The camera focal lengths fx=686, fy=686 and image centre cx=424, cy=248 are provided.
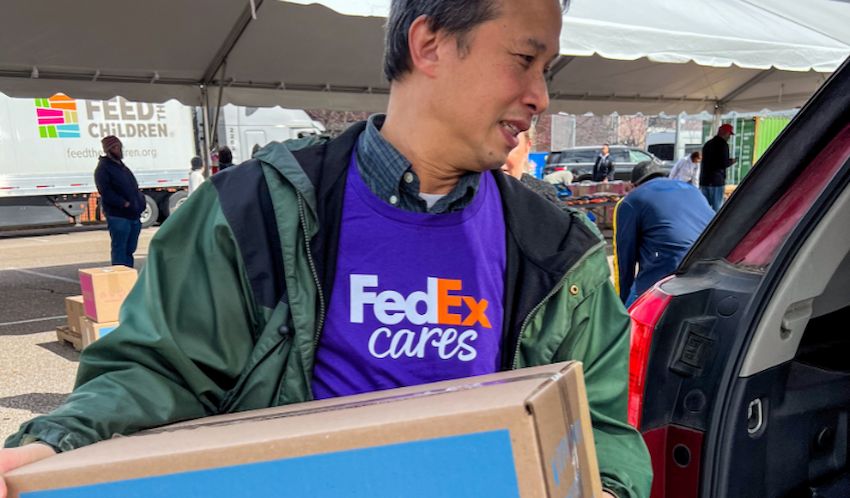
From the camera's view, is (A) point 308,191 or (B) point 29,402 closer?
(A) point 308,191

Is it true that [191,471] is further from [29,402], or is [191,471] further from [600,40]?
[600,40]

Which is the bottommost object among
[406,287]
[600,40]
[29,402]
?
[29,402]

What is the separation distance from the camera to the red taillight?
1599 millimetres

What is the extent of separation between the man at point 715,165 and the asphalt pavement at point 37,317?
29.2 ft

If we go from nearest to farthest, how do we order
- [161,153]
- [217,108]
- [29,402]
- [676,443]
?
[676,443] < [29,402] < [217,108] < [161,153]

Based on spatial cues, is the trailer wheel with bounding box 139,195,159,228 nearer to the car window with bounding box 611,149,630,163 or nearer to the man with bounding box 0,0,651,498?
the car window with bounding box 611,149,630,163

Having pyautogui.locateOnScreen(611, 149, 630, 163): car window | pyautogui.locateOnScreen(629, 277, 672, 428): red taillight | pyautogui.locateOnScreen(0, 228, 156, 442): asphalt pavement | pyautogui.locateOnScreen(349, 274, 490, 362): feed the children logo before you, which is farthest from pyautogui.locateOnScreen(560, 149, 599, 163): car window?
pyautogui.locateOnScreen(349, 274, 490, 362): feed the children logo

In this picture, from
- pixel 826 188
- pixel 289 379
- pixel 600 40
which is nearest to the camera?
pixel 289 379

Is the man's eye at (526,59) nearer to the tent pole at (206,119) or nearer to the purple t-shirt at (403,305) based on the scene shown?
the purple t-shirt at (403,305)

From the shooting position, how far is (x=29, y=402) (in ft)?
14.6

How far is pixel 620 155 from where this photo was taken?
62.7 ft

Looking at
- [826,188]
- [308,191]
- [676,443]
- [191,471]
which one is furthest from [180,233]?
[826,188]

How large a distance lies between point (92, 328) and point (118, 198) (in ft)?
9.18

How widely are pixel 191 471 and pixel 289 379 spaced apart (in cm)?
37
